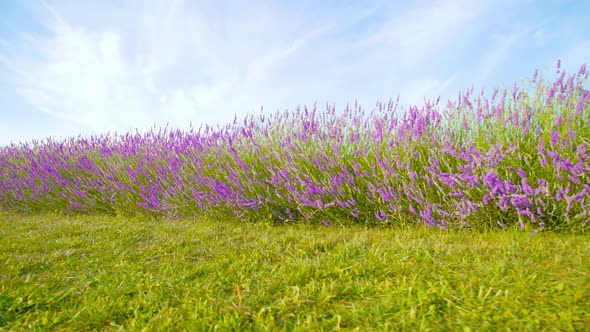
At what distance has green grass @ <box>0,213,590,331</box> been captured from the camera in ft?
6.73

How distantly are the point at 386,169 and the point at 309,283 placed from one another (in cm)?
210

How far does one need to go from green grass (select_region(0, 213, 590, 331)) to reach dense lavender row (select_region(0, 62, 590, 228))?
0.37 metres

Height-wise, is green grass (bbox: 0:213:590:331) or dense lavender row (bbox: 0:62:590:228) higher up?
dense lavender row (bbox: 0:62:590:228)

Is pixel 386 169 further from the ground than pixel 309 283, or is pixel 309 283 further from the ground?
pixel 386 169

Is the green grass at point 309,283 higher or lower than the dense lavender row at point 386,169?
lower

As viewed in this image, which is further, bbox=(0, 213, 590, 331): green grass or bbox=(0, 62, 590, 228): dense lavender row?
bbox=(0, 62, 590, 228): dense lavender row

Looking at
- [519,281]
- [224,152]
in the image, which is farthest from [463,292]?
[224,152]

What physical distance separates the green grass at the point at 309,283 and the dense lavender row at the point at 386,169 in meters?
0.37

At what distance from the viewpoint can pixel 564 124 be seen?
3871mm

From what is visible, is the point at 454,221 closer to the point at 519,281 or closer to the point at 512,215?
the point at 512,215

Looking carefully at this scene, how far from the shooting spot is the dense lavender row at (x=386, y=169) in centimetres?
360

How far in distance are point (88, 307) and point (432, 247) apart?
7.69 feet

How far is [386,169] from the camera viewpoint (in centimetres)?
430

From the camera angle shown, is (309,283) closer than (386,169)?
Yes
